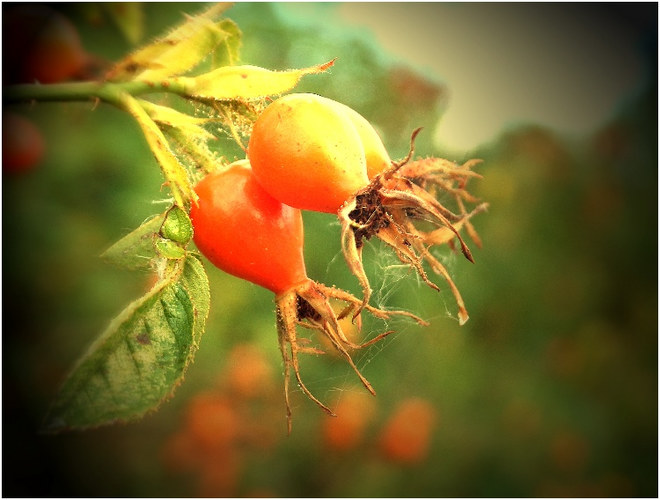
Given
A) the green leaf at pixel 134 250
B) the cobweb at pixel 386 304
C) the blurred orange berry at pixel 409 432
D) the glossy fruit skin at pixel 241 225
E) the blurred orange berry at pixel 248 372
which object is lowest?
the blurred orange berry at pixel 409 432

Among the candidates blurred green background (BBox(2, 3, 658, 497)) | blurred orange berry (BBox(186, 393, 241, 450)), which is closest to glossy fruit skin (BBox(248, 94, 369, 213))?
blurred green background (BBox(2, 3, 658, 497))

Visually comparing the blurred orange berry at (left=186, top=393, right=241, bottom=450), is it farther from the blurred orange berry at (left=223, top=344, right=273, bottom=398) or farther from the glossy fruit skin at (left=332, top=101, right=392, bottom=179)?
the glossy fruit skin at (left=332, top=101, right=392, bottom=179)

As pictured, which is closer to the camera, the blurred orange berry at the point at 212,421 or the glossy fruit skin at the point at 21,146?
the glossy fruit skin at the point at 21,146

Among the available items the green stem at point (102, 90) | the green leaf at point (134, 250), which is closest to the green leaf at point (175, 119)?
the green stem at point (102, 90)

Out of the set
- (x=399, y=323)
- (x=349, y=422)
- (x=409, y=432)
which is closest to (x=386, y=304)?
(x=399, y=323)

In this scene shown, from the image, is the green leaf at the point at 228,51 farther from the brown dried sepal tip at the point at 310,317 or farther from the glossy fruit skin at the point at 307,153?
the brown dried sepal tip at the point at 310,317

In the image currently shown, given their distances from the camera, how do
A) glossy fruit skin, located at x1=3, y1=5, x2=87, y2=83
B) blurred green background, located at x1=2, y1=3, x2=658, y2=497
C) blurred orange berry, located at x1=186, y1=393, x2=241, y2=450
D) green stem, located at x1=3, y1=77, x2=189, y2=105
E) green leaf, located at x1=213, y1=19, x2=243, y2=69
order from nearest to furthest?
1. green stem, located at x1=3, y1=77, x2=189, y2=105
2. green leaf, located at x1=213, y1=19, x2=243, y2=69
3. glossy fruit skin, located at x1=3, y1=5, x2=87, y2=83
4. blurred green background, located at x1=2, y1=3, x2=658, y2=497
5. blurred orange berry, located at x1=186, y1=393, x2=241, y2=450

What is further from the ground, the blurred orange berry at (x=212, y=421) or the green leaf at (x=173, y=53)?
the green leaf at (x=173, y=53)
